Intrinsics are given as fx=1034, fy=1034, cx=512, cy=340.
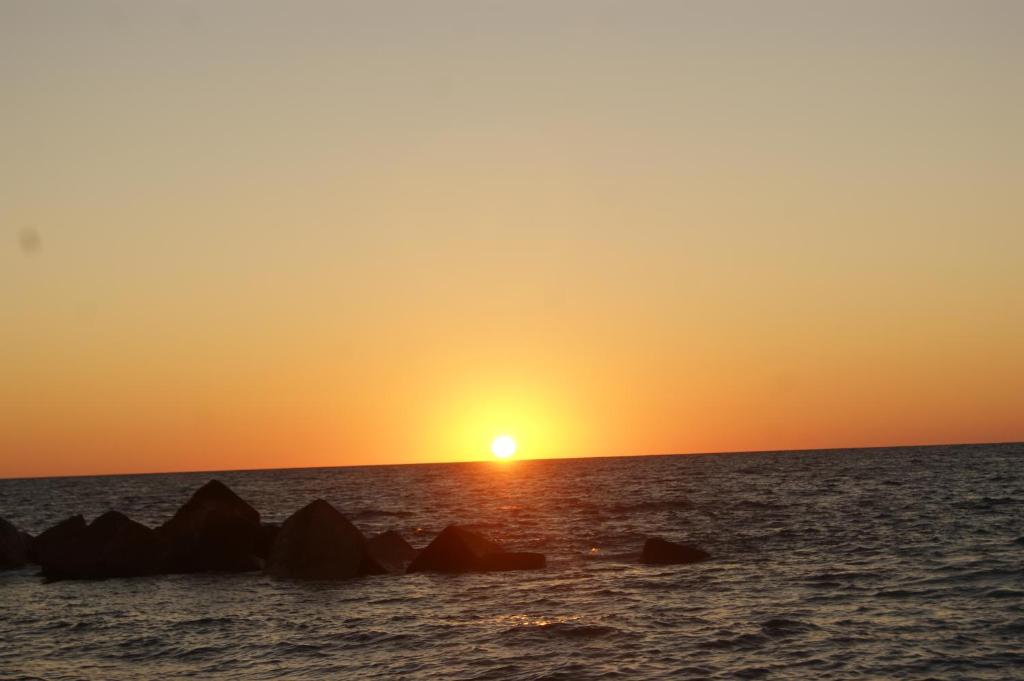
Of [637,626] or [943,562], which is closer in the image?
[637,626]

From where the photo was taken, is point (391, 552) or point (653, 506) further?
point (653, 506)

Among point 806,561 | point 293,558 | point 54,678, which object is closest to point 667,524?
point 806,561

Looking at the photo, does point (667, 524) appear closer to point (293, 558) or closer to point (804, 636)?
point (293, 558)

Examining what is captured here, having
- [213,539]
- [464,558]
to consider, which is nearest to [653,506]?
[464,558]

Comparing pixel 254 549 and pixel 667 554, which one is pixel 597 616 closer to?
pixel 667 554

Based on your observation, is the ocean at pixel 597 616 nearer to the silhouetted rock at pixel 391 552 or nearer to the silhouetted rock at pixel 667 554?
the silhouetted rock at pixel 667 554

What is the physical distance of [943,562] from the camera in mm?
35406

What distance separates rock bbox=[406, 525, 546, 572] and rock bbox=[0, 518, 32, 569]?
18.8 m

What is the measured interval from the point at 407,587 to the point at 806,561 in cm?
1437

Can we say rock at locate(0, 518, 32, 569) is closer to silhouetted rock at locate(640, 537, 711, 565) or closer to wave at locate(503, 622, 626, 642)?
silhouetted rock at locate(640, 537, 711, 565)

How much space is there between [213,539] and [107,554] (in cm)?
400

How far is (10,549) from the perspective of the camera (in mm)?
45188

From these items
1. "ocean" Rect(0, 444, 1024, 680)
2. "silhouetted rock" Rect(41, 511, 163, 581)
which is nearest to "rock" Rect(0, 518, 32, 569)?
"ocean" Rect(0, 444, 1024, 680)

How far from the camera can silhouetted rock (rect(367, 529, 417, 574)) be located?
38.7m
